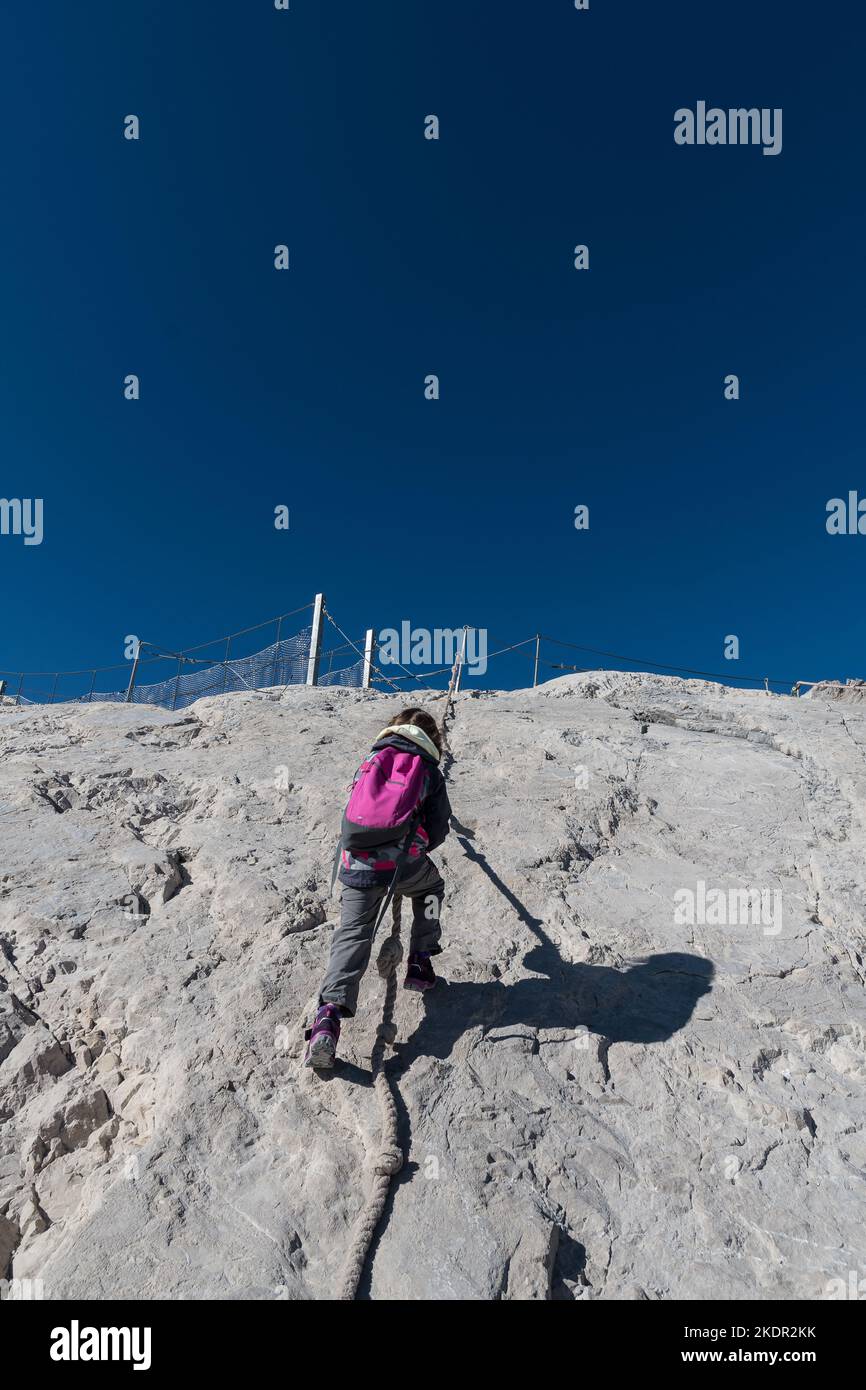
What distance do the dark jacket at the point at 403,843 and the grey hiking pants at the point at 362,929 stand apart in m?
0.07

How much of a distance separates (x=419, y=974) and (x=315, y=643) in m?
9.48

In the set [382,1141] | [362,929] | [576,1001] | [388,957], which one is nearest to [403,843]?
[362,929]

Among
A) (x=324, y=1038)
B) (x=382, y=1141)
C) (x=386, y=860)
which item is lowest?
(x=382, y=1141)

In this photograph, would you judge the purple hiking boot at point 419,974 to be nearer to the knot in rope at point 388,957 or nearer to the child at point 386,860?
the child at point 386,860

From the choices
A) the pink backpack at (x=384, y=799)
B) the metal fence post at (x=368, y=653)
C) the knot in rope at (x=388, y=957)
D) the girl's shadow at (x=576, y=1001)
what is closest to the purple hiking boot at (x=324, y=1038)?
the girl's shadow at (x=576, y=1001)

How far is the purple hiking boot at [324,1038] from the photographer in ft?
12.5

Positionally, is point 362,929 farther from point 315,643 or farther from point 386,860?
point 315,643

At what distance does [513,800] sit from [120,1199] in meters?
4.65

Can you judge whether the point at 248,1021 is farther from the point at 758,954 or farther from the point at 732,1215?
the point at 758,954

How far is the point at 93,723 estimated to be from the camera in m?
8.89

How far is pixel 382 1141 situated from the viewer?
3424 millimetres

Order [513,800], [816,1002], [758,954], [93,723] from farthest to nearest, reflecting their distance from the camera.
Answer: [93,723] → [513,800] → [758,954] → [816,1002]

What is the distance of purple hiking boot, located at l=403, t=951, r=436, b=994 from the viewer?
450cm
